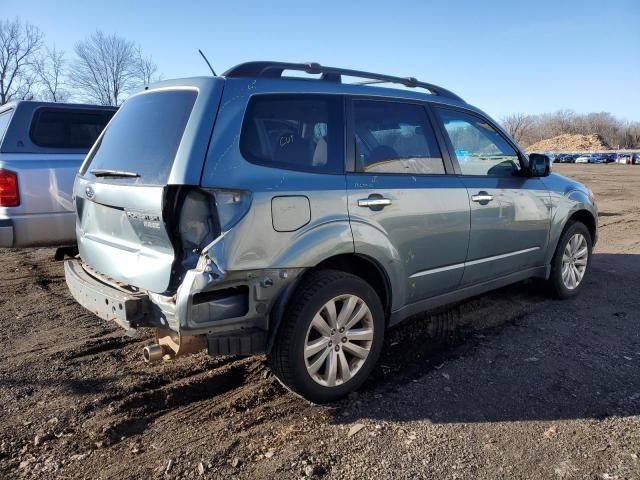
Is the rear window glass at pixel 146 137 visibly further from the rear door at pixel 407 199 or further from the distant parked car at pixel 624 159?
the distant parked car at pixel 624 159

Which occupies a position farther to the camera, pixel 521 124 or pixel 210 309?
pixel 521 124

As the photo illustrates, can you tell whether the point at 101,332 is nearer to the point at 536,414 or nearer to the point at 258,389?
the point at 258,389

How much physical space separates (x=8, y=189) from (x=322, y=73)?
3.45 meters

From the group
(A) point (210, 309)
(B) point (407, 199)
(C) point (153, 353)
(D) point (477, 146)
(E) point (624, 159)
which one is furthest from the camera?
(E) point (624, 159)

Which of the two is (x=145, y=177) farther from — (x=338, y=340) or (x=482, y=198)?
(x=482, y=198)

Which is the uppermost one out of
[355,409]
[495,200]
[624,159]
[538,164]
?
[624,159]

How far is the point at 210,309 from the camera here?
8.89ft

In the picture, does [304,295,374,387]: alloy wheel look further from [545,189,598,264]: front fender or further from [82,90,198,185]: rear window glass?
[545,189,598,264]: front fender

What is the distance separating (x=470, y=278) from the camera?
4.19 metres

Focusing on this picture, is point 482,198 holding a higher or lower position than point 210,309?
higher

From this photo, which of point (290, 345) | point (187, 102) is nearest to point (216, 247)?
point (290, 345)

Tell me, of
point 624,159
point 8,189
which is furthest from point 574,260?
point 624,159

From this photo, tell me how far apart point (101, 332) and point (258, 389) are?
179cm

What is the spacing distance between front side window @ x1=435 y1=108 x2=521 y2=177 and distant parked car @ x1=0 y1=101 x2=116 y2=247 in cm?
383
